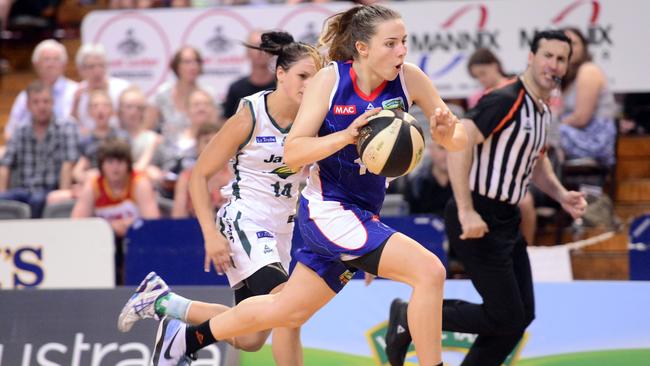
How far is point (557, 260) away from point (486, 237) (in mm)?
1912

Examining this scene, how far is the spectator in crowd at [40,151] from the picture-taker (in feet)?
31.8

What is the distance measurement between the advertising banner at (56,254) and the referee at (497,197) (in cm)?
282

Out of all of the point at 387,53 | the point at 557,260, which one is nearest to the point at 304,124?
the point at 387,53

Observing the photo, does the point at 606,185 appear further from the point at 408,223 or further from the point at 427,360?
the point at 427,360

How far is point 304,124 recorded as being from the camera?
187 inches

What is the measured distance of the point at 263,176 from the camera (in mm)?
5637

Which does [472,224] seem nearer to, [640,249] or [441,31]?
[640,249]

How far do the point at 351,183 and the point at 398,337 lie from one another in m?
1.47

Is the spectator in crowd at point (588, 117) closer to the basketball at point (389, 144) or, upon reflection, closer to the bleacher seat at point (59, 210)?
the bleacher seat at point (59, 210)

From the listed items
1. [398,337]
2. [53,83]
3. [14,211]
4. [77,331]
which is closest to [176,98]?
[53,83]

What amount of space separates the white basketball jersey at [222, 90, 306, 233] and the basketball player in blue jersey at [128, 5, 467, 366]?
1.82 ft

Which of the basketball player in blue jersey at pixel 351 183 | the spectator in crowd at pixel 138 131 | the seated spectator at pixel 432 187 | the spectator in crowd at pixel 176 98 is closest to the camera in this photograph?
the basketball player in blue jersey at pixel 351 183

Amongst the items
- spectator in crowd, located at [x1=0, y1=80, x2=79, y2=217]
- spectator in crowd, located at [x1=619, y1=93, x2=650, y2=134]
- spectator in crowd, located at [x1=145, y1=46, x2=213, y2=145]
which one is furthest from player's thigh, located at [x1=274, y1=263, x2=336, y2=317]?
spectator in crowd, located at [x1=619, y1=93, x2=650, y2=134]

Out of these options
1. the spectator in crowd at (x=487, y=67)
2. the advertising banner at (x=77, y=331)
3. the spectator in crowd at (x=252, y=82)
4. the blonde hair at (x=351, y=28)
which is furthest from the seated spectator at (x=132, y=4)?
the blonde hair at (x=351, y=28)
